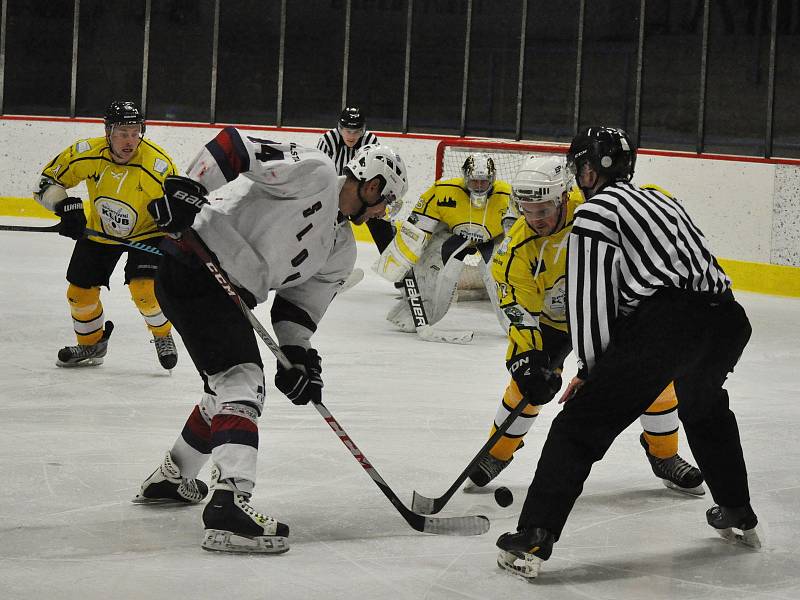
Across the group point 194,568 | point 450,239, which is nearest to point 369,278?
point 450,239

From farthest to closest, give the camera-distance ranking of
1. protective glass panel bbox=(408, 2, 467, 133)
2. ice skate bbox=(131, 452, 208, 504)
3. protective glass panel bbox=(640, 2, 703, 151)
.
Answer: protective glass panel bbox=(408, 2, 467, 133)
protective glass panel bbox=(640, 2, 703, 151)
ice skate bbox=(131, 452, 208, 504)

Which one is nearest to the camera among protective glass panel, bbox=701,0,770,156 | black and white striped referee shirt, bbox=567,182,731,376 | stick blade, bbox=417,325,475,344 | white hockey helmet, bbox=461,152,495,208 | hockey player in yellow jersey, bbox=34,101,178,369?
black and white striped referee shirt, bbox=567,182,731,376

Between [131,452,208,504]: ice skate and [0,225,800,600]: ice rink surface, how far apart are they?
45mm

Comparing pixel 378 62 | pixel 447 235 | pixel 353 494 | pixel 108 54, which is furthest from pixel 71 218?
pixel 108 54

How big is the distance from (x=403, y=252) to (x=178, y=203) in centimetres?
357

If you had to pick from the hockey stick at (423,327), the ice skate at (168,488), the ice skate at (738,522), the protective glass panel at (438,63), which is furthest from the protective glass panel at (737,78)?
the ice skate at (168,488)

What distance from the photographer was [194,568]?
2541mm

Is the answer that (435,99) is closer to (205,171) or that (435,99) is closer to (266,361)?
(266,361)

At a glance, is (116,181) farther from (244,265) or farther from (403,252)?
(244,265)

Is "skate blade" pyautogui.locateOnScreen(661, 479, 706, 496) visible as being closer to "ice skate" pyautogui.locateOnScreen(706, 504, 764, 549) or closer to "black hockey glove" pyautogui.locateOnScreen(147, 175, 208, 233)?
"ice skate" pyautogui.locateOnScreen(706, 504, 764, 549)

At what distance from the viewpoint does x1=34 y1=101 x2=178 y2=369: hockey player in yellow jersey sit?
4637 millimetres

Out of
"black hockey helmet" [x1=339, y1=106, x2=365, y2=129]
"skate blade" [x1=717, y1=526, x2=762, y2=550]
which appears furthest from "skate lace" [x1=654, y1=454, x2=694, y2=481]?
"black hockey helmet" [x1=339, y1=106, x2=365, y2=129]

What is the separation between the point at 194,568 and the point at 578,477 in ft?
2.78

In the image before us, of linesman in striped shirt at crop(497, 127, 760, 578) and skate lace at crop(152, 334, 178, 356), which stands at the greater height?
linesman in striped shirt at crop(497, 127, 760, 578)
